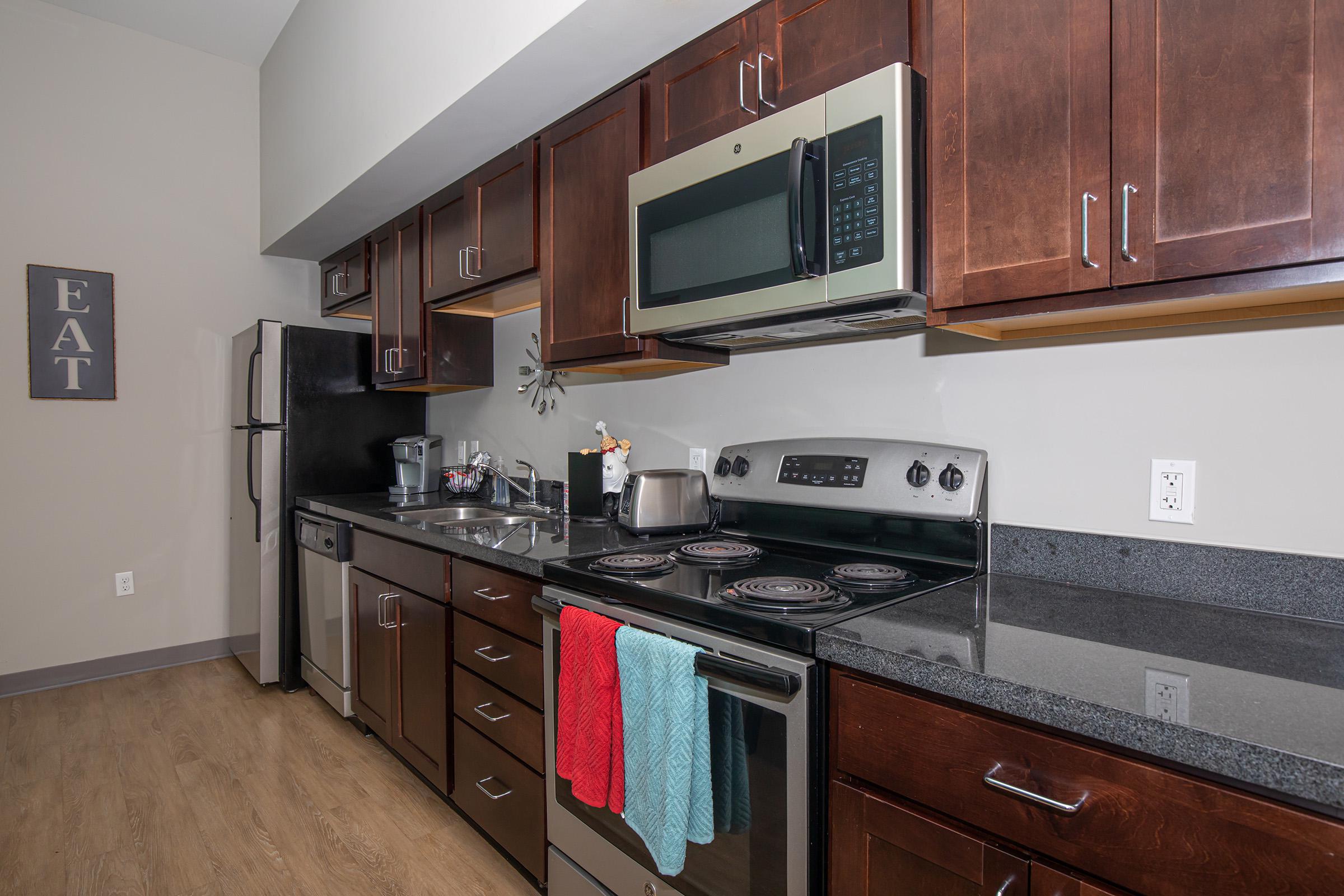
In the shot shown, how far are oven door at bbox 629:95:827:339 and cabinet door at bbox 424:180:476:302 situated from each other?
1022 mm

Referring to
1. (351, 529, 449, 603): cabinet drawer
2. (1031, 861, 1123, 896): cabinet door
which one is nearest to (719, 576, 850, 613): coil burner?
(1031, 861, 1123, 896): cabinet door

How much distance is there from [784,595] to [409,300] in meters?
2.38

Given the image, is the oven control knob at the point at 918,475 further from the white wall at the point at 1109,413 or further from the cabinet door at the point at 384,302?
the cabinet door at the point at 384,302

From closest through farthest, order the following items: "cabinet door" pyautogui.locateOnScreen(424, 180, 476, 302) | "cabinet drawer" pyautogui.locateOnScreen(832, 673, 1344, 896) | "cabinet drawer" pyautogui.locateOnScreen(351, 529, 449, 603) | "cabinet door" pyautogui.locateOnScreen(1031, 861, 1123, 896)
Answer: "cabinet drawer" pyautogui.locateOnScreen(832, 673, 1344, 896) → "cabinet door" pyautogui.locateOnScreen(1031, 861, 1123, 896) → "cabinet drawer" pyautogui.locateOnScreen(351, 529, 449, 603) → "cabinet door" pyautogui.locateOnScreen(424, 180, 476, 302)

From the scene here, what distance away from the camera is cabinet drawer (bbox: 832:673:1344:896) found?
69cm

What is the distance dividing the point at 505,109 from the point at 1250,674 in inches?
88.3

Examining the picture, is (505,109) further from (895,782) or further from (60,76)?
(60,76)

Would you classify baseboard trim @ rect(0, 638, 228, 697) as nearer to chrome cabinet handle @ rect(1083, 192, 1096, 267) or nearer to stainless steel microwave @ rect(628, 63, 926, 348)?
stainless steel microwave @ rect(628, 63, 926, 348)

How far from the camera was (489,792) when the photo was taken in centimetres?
192

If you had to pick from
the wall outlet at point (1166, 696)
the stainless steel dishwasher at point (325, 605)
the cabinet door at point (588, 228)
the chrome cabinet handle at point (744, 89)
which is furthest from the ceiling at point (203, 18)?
the wall outlet at point (1166, 696)

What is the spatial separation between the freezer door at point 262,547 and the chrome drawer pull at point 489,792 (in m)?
1.85

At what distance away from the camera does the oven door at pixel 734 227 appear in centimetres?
138

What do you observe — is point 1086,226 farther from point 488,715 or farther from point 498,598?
point 488,715

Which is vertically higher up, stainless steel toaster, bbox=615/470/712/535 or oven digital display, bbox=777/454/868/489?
oven digital display, bbox=777/454/868/489
